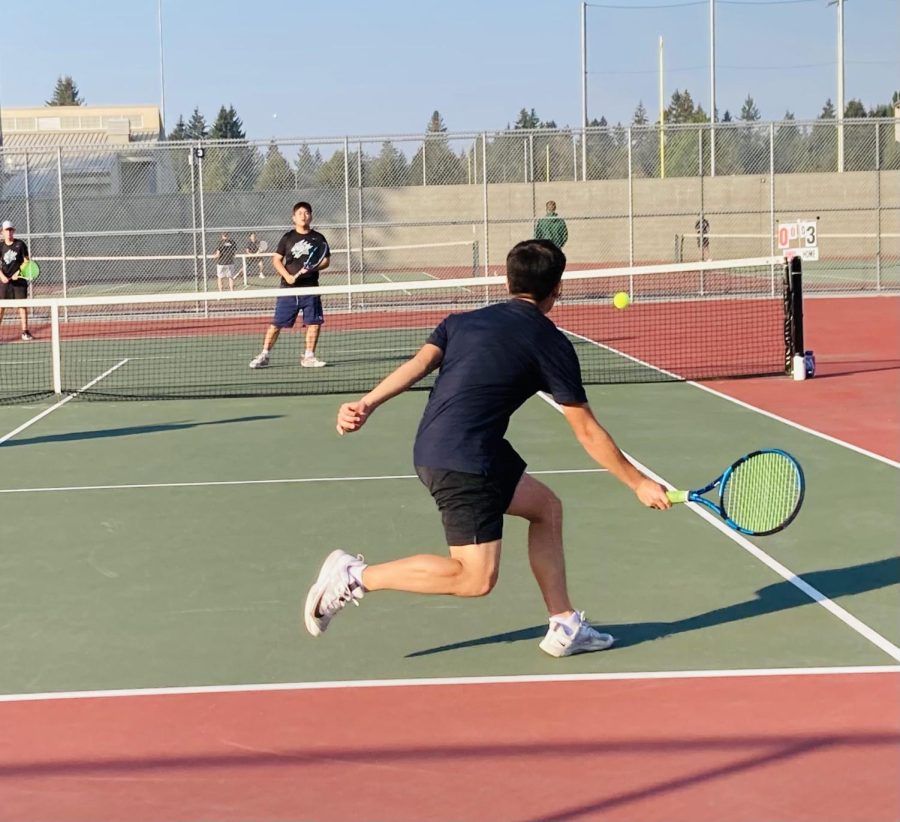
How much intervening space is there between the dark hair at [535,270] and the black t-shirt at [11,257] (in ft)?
50.9

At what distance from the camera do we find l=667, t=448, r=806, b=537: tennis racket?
4801 millimetres

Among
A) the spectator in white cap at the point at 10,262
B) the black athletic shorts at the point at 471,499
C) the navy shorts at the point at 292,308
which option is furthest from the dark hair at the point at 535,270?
the spectator in white cap at the point at 10,262

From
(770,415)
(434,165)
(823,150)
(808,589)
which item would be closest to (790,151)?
(823,150)

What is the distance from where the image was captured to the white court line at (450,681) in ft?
15.8

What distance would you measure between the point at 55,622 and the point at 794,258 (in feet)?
29.3

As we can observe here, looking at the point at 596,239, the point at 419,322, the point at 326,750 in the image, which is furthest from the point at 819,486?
the point at 596,239

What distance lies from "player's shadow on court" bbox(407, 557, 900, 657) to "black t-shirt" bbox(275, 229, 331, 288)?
8.97 metres

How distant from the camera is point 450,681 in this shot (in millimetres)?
4871

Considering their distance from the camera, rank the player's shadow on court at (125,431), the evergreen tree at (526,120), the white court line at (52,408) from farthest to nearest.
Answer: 1. the evergreen tree at (526,120)
2. the white court line at (52,408)
3. the player's shadow on court at (125,431)

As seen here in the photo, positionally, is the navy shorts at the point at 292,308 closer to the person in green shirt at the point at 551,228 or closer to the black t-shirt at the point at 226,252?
the person in green shirt at the point at 551,228

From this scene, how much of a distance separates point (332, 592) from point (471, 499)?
2.28 ft

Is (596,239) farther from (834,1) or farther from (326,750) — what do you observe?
(326,750)

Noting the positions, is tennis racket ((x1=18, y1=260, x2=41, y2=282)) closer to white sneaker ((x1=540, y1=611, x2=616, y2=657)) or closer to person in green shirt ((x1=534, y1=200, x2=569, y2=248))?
person in green shirt ((x1=534, y1=200, x2=569, y2=248))

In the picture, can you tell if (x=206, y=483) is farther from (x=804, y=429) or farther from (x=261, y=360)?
(x=261, y=360)
